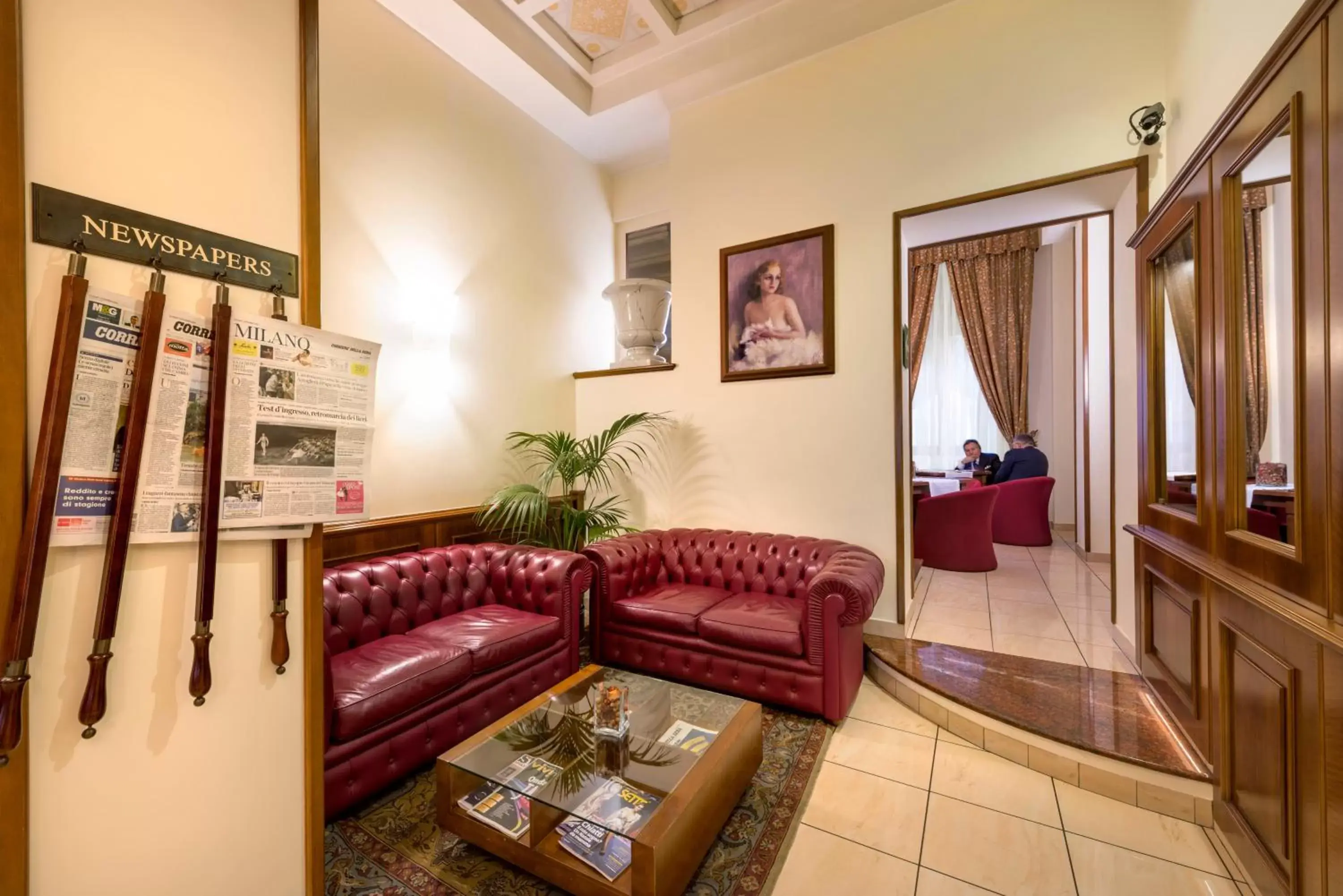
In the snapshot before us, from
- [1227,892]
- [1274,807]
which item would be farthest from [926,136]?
[1227,892]

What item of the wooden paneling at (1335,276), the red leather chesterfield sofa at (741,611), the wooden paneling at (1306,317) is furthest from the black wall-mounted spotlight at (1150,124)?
the red leather chesterfield sofa at (741,611)

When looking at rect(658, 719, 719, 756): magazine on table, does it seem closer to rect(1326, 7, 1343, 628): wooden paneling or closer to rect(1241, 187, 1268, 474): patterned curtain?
rect(1326, 7, 1343, 628): wooden paneling

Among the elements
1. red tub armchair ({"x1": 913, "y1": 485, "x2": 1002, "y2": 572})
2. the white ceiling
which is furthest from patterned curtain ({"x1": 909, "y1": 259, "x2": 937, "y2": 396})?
the white ceiling

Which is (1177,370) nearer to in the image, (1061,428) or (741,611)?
(741,611)

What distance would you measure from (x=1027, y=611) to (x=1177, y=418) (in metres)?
1.85

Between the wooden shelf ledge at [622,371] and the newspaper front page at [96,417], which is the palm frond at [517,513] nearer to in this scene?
the wooden shelf ledge at [622,371]

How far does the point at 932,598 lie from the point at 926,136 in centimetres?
317

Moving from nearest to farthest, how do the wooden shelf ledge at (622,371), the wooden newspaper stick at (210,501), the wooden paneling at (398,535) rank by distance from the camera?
1. the wooden newspaper stick at (210,501)
2. the wooden paneling at (398,535)
3. the wooden shelf ledge at (622,371)

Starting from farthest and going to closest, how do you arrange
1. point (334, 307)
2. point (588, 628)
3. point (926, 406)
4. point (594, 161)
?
point (926, 406)
point (594, 161)
point (588, 628)
point (334, 307)

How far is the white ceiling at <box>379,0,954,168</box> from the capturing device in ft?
10.5

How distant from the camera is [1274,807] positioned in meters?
1.42

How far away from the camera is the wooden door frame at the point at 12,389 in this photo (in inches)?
35.3

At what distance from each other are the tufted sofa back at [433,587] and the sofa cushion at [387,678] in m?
0.16

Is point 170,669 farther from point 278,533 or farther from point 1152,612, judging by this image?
point 1152,612
